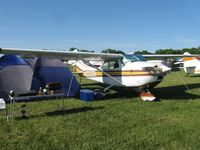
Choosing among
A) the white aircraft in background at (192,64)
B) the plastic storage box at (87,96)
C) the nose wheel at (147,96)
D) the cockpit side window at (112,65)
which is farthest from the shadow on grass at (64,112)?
the white aircraft in background at (192,64)

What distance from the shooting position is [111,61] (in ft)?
42.8

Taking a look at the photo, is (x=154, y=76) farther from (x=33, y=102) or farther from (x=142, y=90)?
(x=33, y=102)

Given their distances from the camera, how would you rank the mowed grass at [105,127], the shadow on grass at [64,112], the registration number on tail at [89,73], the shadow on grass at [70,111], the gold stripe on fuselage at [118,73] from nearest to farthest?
the mowed grass at [105,127], the shadow on grass at [64,112], the shadow on grass at [70,111], the gold stripe on fuselage at [118,73], the registration number on tail at [89,73]

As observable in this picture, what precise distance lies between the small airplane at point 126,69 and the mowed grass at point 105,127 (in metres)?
1.50

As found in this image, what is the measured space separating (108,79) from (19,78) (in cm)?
427

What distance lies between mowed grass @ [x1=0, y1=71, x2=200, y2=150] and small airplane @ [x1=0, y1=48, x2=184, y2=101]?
1498 millimetres

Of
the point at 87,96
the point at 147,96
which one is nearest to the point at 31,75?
the point at 87,96

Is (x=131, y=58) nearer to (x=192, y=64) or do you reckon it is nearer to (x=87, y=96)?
(x=87, y=96)

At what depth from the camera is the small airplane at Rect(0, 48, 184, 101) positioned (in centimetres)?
1051

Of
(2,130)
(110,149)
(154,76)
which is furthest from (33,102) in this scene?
(110,149)

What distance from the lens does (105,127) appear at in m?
6.63

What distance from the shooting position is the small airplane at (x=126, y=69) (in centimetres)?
1051

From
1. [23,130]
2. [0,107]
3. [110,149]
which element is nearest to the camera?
Answer: [110,149]

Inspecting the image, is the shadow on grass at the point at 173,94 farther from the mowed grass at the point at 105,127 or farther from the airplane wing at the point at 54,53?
the airplane wing at the point at 54,53
